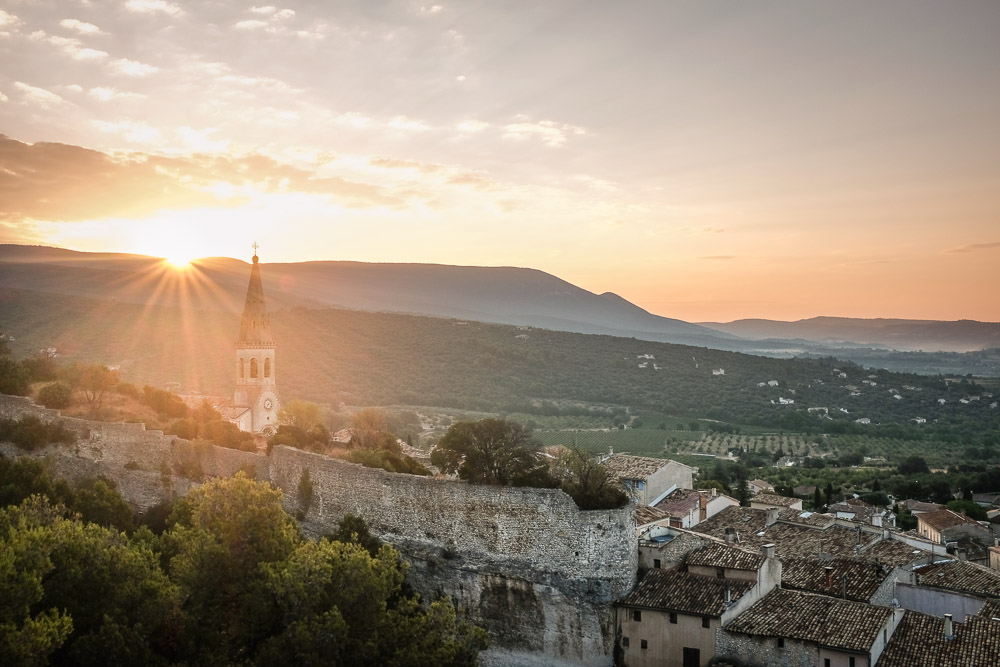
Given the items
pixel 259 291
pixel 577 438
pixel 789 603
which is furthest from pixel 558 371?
pixel 789 603

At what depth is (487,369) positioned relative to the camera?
3930 inches

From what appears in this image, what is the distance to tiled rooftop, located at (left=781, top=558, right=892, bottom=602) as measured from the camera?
26203 mm

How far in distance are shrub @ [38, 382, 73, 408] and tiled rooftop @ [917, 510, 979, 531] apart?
37991mm

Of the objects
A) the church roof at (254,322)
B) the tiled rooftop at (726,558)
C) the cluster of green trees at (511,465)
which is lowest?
the tiled rooftop at (726,558)

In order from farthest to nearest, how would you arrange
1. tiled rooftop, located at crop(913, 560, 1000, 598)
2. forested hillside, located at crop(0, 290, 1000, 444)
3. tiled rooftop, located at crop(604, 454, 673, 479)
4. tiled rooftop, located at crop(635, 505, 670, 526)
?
forested hillside, located at crop(0, 290, 1000, 444) → tiled rooftop, located at crop(604, 454, 673, 479) → tiled rooftop, located at crop(635, 505, 670, 526) → tiled rooftop, located at crop(913, 560, 1000, 598)

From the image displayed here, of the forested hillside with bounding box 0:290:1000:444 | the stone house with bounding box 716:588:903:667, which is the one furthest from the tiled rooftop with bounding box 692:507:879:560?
the forested hillside with bounding box 0:290:1000:444

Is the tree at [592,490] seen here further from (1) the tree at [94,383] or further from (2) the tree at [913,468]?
(2) the tree at [913,468]

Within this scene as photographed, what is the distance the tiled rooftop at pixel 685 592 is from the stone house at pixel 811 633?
650mm

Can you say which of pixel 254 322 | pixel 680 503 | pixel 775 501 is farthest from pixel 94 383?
pixel 775 501

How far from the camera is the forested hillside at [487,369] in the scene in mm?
74562

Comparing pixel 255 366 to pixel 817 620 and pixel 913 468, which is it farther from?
pixel 913 468

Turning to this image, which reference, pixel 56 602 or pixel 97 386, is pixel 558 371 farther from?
pixel 56 602

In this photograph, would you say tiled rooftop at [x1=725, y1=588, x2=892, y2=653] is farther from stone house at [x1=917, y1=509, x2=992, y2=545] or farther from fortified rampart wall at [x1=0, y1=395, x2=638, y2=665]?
stone house at [x1=917, y1=509, x2=992, y2=545]

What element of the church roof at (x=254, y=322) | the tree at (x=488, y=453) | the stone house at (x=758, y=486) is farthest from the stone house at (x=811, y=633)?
the stone house at (x=758, y=486)
